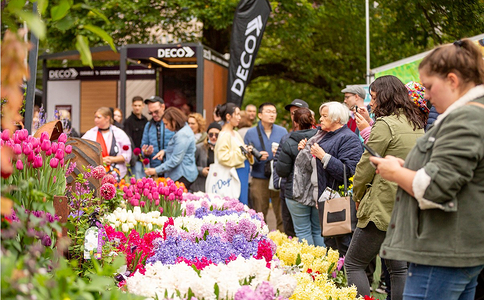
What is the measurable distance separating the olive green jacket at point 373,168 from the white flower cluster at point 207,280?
3.26ft

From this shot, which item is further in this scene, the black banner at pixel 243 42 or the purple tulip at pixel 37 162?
the black banner at pixel 243 42

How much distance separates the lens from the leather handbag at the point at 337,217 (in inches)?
202

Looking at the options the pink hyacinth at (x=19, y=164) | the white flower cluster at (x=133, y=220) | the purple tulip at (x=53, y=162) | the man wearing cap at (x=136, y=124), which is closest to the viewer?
the pink hyacinth at (x=19, y=164)

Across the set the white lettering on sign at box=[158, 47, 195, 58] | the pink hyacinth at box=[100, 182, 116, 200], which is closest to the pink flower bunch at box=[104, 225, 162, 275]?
the pink hyacinth at box=[100, 182, 116, 200]

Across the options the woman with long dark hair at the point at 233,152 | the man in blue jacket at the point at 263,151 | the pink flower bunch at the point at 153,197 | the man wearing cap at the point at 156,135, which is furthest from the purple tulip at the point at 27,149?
the man wearing cap at the point at 156,135

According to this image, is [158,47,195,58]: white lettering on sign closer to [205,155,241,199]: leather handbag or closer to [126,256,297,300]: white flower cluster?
[205,155,241,199]: leather handbag

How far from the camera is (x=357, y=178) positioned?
4.10m

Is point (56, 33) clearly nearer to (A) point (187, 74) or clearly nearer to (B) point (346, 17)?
(A) point (187, 74)

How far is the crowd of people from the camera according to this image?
248 cm

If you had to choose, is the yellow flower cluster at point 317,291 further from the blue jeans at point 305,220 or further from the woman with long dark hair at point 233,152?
the woman with long dark hair at point 233,152

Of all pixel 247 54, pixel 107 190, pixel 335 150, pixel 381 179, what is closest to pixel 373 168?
pixel 381 179

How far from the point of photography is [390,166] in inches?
102

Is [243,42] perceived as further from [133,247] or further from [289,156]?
[133,247]

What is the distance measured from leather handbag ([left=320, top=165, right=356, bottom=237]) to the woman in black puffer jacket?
3.84 feet
